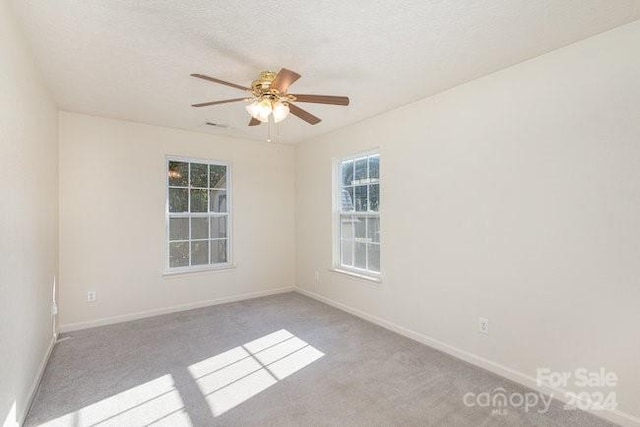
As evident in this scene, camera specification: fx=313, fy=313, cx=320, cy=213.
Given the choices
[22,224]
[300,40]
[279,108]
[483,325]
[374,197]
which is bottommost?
[483,325]

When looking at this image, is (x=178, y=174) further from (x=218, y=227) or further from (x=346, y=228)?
(x=346, y=228)

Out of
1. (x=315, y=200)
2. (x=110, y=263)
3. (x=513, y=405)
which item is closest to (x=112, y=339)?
(x=110, y=263)

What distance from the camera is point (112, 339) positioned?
3.23 metres

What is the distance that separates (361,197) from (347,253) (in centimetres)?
81

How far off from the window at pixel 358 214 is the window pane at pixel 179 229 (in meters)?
2.08

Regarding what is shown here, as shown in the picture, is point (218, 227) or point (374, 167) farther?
point (218, 227)

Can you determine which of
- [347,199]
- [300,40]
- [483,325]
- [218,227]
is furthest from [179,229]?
[483,325]

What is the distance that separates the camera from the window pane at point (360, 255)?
3995mm

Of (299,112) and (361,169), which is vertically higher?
(299,112)

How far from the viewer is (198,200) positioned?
4395 millimetres

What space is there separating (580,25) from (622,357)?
2077 mm

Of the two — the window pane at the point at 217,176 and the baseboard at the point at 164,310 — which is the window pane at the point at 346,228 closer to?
the baseboard at the point at 164,310

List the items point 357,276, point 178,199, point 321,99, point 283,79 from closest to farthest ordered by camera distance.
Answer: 1. point 283,79
2. point 321,99
3. point 357,276
4. point 178,199

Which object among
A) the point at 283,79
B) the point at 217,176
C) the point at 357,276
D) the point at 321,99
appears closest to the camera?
the point at 283,79
